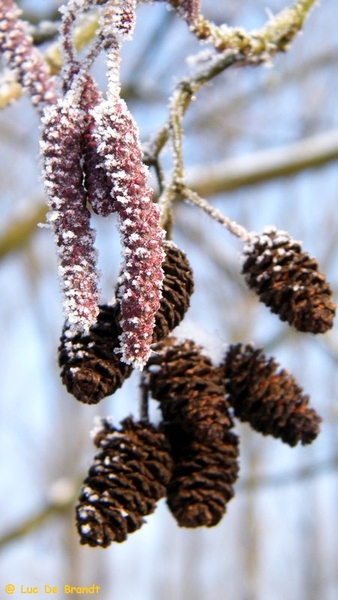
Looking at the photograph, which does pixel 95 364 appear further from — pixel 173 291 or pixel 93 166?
pixel 93 166

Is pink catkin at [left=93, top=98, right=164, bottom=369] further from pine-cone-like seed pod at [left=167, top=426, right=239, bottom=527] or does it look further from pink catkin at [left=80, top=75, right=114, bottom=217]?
pine-cone-like seed pod at [left=167, top=426, right=239, bottom=527]

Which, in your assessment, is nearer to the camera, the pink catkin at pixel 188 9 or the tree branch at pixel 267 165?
the pink catkin at pixel 188 9

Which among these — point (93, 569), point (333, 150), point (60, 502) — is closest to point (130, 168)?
point (333, 150)

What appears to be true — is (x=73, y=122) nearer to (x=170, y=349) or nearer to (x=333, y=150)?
(x=170, y=349)

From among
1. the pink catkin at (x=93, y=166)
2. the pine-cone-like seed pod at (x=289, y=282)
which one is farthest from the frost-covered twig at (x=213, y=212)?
the pink catkin at (x=93, y=166)

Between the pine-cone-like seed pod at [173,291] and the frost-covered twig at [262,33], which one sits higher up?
the frost-covered twig at [262,33]

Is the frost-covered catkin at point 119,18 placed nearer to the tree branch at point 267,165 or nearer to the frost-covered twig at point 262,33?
the frost-covered twig at point 262,33
